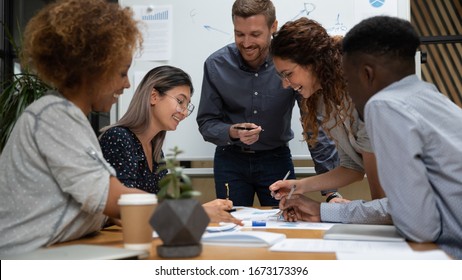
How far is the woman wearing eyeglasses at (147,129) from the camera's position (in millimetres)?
2004

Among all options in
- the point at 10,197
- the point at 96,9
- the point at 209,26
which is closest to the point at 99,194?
the point at 10,197

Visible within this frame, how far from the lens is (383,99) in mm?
1242

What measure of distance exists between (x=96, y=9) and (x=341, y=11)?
2180mm

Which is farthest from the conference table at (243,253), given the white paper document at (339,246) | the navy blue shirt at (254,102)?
the navy blue shirt at (254,102)

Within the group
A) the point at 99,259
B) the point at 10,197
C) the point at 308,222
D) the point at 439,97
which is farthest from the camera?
the point at 308,222

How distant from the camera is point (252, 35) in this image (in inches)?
105

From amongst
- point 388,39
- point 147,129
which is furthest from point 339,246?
point 147,129

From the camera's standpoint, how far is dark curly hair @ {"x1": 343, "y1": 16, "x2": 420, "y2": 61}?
1.36m

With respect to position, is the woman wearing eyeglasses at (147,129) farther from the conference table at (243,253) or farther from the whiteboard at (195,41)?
the whiteboard at (195,41)

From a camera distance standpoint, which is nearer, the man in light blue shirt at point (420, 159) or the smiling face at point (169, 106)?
the man in light blue shirt at point (420, 159)

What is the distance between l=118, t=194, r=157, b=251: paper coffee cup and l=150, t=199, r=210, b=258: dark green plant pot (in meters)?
0.07

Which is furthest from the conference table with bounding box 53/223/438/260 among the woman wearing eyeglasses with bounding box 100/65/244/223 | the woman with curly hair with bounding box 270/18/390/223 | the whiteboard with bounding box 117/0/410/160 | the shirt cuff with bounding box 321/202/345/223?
the whiteboard with bounding box 117/0/410/160

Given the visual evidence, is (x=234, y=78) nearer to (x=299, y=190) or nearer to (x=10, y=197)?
(x=299, y=190)

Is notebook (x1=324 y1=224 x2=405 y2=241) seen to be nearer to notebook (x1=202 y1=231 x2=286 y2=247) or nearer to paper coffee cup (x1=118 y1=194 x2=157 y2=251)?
notebook (x1=202 y1=231 x2=286 y2=247)
